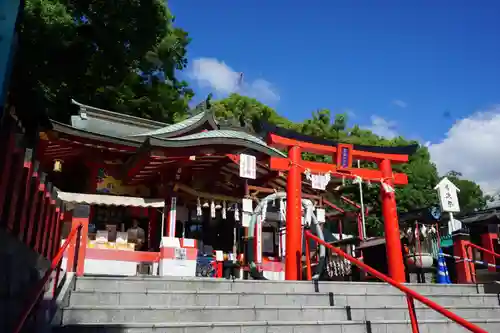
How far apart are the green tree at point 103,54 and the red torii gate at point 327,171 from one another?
463 inches

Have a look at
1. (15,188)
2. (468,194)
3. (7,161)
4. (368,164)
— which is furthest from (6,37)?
(468,194)

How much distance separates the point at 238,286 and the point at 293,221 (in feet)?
12.2

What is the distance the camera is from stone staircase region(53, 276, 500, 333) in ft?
17.1

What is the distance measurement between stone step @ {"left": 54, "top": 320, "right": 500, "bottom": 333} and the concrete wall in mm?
562

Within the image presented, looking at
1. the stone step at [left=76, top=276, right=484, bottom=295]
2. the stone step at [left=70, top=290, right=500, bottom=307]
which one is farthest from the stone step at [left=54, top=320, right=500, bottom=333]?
the stone step at [left=76, top=276, right=484, bottom=295]

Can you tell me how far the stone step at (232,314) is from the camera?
525cm

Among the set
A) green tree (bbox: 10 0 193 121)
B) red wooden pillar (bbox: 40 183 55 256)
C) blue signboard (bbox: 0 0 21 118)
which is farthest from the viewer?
green tree (bbox: 10 0 193 121)

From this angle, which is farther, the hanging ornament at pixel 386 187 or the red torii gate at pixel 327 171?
the hanging ornament at pixel 386 187

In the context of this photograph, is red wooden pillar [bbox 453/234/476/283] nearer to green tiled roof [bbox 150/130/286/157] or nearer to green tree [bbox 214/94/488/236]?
green tiled roof [bbox 150/130/286/157]

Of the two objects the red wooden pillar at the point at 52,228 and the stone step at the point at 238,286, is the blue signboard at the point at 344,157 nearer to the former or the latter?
the stone step at the point at 238,286

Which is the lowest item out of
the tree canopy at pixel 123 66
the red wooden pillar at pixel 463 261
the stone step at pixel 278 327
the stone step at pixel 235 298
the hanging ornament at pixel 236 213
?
the stone step at pixel 278 327

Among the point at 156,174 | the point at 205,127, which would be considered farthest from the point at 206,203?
the point at 205,127

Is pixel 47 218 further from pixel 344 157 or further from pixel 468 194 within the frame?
pixel 468 194

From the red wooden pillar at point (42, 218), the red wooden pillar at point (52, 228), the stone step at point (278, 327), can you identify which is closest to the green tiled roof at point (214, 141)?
the red wooden pillar at point (52, 228)
